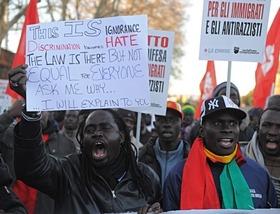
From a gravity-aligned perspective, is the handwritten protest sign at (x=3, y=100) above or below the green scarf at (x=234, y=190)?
above

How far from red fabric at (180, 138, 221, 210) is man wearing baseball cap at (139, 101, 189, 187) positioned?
1.64 m

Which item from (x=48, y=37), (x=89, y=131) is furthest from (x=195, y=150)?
(x=48, y=37)

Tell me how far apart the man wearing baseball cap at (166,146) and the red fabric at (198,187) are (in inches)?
64.7

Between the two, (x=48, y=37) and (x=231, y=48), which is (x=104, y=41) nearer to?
(x=48, y=37)

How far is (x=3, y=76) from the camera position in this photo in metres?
23.7

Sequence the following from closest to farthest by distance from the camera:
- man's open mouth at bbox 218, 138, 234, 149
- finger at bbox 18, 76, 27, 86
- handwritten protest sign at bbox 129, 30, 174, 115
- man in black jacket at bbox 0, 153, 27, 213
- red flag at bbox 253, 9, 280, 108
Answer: man in black jacket at bbox 0, 153, 27, 213, finger at bbox 18, 76, 27, 86, man's open mouth at bbox 218, 138, 234, 149, handwritten protest sign at bbox 129, 30, 174, 115, red flag at bbox 253, 9, 280, 108

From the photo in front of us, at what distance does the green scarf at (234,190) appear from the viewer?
324cm

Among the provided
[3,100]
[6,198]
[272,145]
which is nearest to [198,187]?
[272,145]

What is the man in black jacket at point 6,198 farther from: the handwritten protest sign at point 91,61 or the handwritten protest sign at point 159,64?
the handwritten protest sign at point 159,64

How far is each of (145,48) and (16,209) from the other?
1165 millimetres

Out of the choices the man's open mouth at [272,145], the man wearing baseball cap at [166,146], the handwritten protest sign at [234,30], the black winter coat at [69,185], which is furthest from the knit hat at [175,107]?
the black winter coat at [69,185]

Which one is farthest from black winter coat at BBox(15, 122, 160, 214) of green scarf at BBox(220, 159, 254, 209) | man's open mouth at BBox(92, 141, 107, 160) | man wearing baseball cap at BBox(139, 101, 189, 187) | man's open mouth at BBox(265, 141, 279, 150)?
man wearing baseball cap at BBox(139, 101, 189, 187)

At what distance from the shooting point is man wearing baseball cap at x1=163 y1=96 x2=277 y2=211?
3.26 meters

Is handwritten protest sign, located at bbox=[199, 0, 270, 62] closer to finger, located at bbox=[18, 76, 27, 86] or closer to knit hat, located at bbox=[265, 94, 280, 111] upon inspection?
knit hat, located at bbox=[265, 94, 280, 111]
